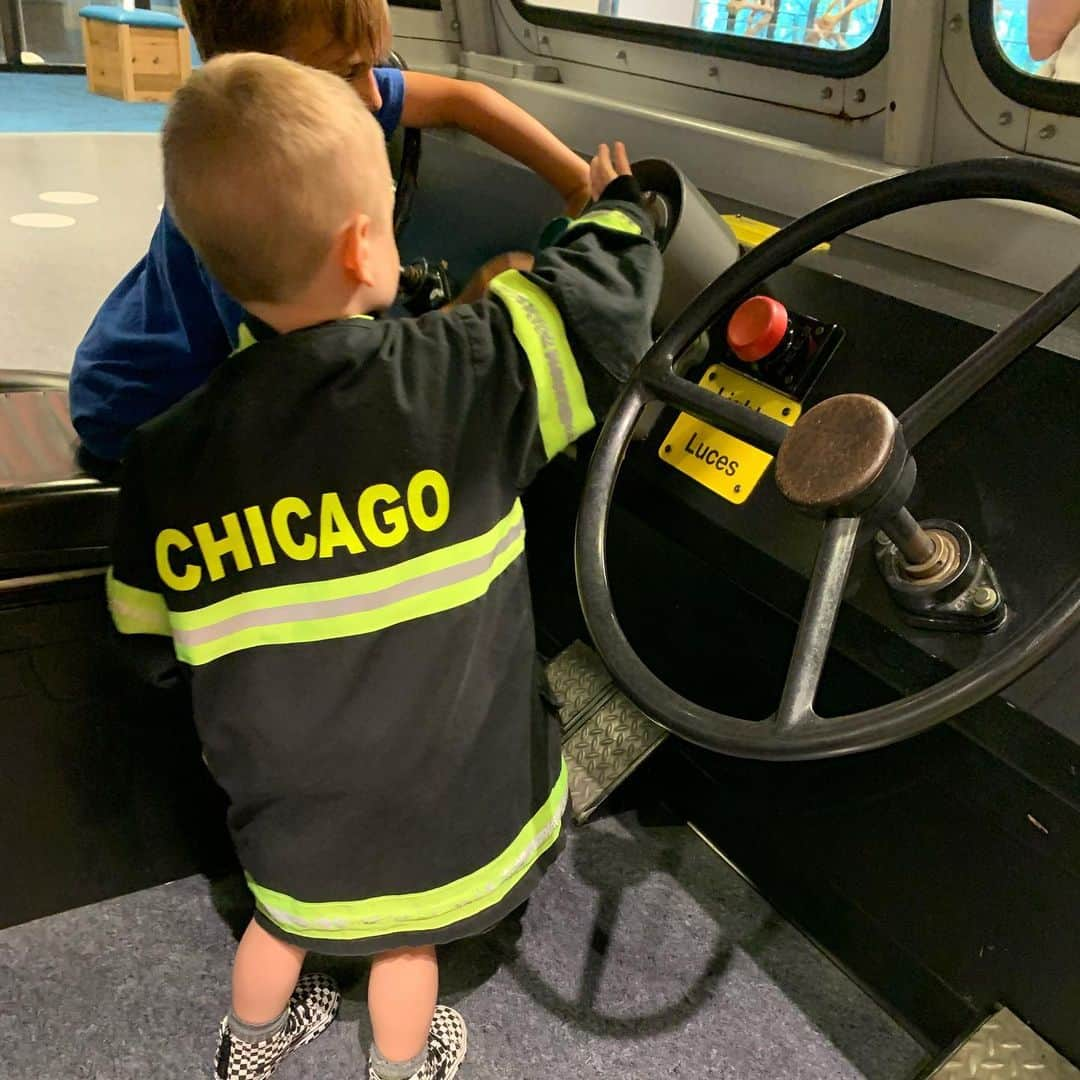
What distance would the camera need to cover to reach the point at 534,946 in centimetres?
129

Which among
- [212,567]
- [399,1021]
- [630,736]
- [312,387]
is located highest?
[312,387]

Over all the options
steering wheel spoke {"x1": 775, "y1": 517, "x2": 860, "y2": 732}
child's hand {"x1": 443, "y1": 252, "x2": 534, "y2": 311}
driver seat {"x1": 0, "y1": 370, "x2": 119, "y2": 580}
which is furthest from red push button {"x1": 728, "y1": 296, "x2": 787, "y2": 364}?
driver seat {"x1": 0, "y1": 370, "x2": 119, "y2": 580}

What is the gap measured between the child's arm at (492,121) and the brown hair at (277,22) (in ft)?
1.15

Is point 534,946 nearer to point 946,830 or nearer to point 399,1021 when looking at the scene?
point 399,1021

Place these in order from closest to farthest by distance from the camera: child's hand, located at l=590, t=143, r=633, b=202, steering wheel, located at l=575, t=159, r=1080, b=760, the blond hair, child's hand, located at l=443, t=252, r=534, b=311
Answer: steering wheel, located at l=575, t=159, r=1080, b=760 → the blond hair → child's hand, located at l=590, t=143, r=633, b=202 → child's hand, located at l=443, t=252, r=534, b=311

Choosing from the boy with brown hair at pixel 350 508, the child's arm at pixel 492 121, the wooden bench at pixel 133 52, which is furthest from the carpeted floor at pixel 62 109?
the boy with brown hair at pixel 350 508

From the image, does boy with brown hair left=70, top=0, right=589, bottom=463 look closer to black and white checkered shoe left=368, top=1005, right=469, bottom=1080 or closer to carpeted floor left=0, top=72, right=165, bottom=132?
black and white checkered shoe left=368, top=1005, right=469, bottom=1080

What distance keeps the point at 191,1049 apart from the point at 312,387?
81 cm

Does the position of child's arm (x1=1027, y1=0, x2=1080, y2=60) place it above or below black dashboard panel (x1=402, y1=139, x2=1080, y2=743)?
above

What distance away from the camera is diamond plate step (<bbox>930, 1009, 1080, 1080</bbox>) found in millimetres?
931

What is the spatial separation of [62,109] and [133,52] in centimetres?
82

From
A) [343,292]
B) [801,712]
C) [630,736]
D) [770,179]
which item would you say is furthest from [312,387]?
[770,179]

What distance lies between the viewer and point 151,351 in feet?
3.70

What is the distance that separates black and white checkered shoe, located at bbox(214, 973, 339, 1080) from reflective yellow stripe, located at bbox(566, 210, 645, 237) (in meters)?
0.91
